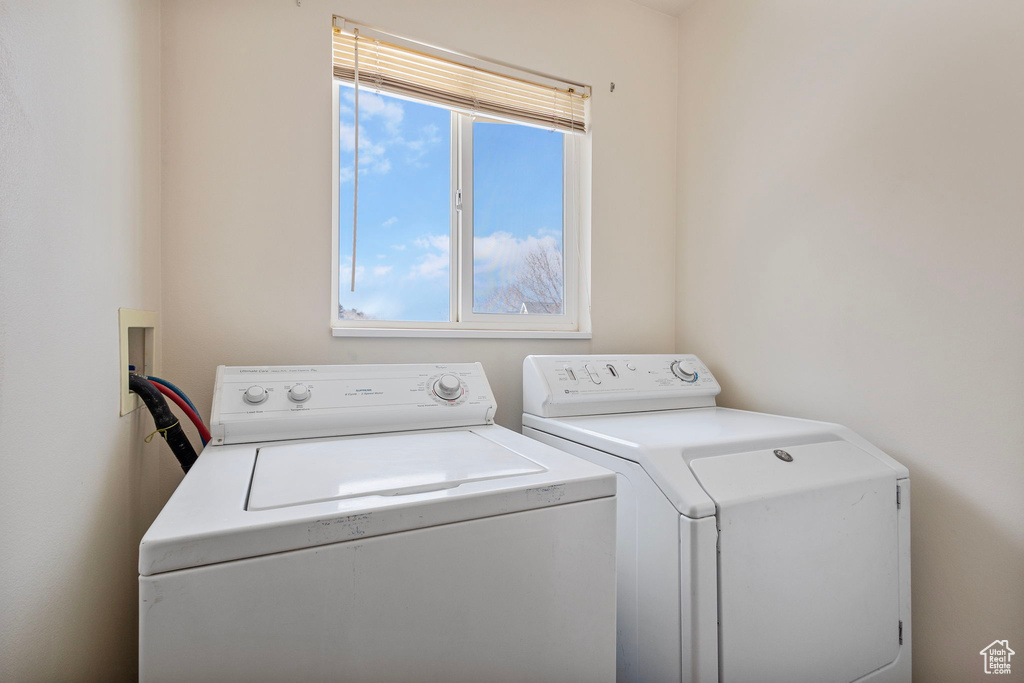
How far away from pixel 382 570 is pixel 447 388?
75 cm

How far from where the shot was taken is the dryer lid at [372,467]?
30.5 inches

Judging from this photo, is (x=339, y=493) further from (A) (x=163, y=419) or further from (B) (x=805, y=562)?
(B) (x=805, y=562)

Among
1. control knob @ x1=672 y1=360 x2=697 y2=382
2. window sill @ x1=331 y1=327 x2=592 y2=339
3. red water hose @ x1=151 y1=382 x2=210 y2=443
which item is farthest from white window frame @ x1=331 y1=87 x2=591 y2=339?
red water hose @ x1=151 y1=382 x2=210 y2=443

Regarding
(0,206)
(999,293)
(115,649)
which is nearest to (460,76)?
(0,206)

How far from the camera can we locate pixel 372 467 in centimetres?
93

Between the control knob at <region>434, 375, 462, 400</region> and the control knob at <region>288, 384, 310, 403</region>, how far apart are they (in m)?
0.35

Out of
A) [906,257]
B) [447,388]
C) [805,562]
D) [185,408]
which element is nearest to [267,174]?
[185,408]

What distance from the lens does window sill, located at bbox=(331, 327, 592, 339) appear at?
1577 millimetres

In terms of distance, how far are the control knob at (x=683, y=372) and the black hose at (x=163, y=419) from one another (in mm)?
1550

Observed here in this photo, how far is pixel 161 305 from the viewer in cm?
138

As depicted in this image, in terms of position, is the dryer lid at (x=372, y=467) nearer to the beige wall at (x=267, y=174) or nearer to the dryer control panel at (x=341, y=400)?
the dryer control panel at (x=341, y=400)

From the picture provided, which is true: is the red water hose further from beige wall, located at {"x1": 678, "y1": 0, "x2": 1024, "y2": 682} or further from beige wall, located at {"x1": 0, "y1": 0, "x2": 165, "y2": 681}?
beige wall, located at {"x1": 678, "y1": 0, "x2": 1024, "y2": 682}

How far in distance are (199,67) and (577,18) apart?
1.41 m

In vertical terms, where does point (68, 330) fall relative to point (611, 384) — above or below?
above
